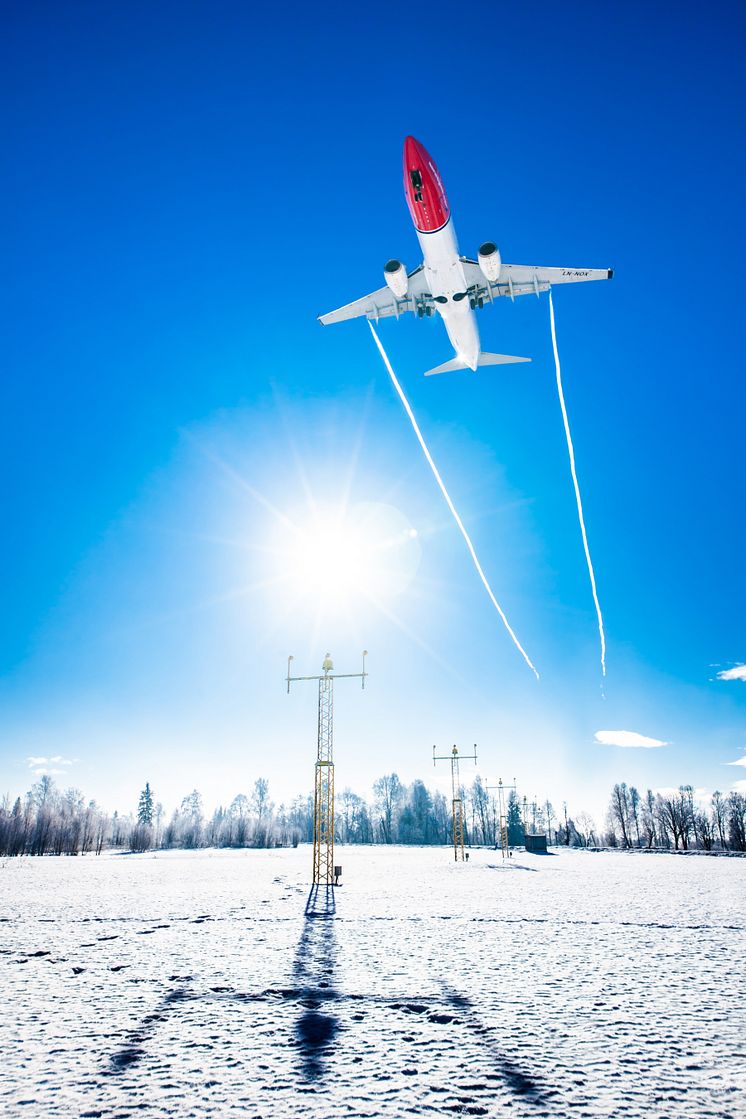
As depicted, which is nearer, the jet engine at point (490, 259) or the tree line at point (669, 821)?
the jet engine at point (490, 259)

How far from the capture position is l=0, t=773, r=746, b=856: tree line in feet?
261

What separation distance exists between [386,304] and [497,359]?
5.87 metres

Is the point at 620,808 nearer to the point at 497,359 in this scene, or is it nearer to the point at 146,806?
the point at 146,806

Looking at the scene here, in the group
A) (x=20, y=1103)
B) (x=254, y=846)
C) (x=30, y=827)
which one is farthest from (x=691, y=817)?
(x=20, y=1103)

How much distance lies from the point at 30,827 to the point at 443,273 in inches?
3589

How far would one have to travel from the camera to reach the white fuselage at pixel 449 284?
20880 mm

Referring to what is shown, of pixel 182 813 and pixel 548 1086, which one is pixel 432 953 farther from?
pixel 182 813

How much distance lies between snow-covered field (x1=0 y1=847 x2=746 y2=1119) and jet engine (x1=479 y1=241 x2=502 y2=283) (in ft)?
72.8

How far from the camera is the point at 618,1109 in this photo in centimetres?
545

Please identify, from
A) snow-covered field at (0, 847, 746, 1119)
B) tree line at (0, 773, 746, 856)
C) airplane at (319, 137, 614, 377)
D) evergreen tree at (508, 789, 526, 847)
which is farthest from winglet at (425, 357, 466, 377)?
evergreen tree at (508, 789, 526, 847)

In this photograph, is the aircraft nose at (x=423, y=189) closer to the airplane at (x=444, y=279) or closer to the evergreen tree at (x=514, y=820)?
the airplane at (x=444, y=279)

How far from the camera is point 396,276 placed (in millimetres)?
22609

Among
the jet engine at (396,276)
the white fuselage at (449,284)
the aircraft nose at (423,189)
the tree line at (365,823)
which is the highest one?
the aircraft nose at (423,189)

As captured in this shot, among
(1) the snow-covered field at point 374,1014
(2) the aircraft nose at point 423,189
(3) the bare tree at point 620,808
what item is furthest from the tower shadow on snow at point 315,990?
(3) the bare tree at point 620,808
